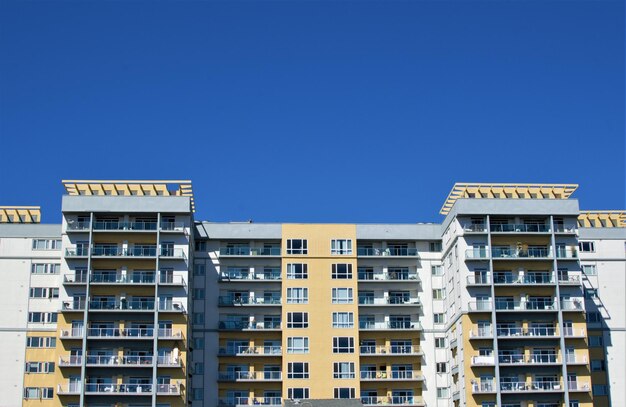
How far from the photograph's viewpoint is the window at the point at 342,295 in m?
105

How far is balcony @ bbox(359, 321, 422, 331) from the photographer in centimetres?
10562

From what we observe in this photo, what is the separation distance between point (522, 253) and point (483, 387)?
45.9ft

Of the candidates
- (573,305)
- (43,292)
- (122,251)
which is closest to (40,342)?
(43,292)

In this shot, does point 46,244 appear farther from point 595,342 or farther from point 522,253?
point 595,342

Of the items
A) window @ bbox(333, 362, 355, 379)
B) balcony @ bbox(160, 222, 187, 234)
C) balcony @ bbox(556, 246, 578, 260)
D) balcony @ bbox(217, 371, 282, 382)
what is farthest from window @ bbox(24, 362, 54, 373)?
balcony @ bbox(556, 246, 578, 260)

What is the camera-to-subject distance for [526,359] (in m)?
98.6

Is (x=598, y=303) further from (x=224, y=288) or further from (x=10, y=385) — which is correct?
(x=10, y=385)

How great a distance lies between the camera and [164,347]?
97.4 meters

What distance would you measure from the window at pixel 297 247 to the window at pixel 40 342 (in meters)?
25.4

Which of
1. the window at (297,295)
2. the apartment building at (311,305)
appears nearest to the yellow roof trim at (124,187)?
the apartment building at (311,305)

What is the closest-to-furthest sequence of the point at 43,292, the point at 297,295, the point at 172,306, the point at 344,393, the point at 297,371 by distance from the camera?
1. the point at 172,306
2. the point at 344,393
3. the point at 297,371
4. the point at 43,292
5. the point at 297,295

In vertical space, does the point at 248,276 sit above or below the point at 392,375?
above

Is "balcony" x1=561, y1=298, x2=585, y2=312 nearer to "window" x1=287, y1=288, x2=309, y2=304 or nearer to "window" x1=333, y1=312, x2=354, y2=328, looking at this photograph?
"window" x1=333, y1=312, x2=354, y2=328

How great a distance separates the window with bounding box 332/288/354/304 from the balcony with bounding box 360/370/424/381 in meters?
7.47
